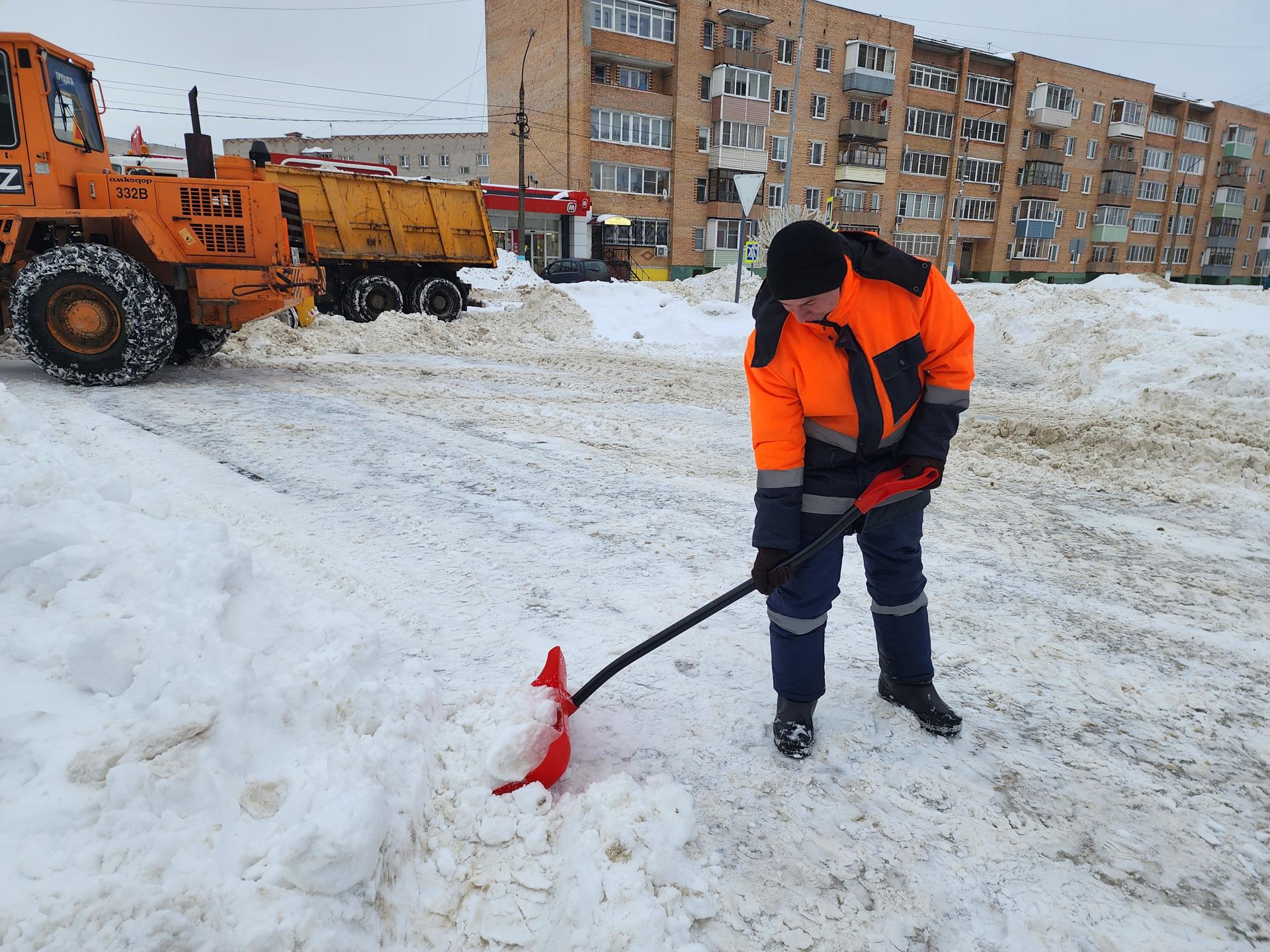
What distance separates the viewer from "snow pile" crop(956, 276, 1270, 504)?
5652 mm

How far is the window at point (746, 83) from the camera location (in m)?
36.0

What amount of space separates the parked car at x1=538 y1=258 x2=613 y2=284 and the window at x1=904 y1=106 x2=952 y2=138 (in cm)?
2766

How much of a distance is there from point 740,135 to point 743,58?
3405 mm

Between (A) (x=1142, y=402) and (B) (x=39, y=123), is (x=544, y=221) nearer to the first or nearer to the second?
(B) (x=39, y=123)

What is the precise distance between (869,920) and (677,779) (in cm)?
68

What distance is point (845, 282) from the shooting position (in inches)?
85.1

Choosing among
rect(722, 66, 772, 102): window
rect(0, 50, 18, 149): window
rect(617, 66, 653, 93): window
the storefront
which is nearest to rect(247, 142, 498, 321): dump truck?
rect(0, 50, 18, 149): window

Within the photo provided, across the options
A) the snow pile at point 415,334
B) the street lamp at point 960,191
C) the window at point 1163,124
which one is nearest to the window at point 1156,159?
the window at point 1163,124

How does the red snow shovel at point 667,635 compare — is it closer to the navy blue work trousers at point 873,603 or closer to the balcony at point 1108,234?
the navy blue work trousers at point 873,603

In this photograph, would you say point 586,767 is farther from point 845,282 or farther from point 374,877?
point 845,282

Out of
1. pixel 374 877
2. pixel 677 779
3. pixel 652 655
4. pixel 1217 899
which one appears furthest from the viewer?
pixel 652 655

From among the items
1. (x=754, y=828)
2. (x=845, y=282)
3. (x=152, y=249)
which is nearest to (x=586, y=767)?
(x=754, y=828)

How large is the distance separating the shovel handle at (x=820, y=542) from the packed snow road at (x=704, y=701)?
Answer: 281 mm

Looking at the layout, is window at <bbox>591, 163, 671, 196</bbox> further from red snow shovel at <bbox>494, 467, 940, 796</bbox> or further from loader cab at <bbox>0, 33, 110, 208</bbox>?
red snow shovel at <bbox>494, 467, 940, 796</bbox>
